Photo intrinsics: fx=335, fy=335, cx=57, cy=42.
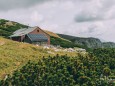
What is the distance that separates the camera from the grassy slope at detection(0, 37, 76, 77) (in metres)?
90.4

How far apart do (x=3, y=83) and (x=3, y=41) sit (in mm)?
47076

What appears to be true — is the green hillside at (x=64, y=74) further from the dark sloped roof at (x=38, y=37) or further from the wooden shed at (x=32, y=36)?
the wooden shed at (x=32, y=36)

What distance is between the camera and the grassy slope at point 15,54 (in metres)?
90.4

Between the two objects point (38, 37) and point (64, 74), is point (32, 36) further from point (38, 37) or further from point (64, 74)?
point (64, 74)

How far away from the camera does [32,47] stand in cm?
11331

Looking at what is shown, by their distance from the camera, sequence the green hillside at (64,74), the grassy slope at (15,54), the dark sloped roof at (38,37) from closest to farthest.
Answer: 1. the green hillside at (64,74)
2. the grassy slope at (15,54)
3. the dark sloped roof at (38,37)

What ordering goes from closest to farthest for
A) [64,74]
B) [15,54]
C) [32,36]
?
[64,74] < [15,54] < [32,36]

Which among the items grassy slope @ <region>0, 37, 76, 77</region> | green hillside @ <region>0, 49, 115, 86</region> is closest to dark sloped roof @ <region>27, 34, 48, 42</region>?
grassy slope @ <region>0, 37, 76, 77</region>

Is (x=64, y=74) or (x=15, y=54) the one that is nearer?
(x=64, y=74)

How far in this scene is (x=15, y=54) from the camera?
102m

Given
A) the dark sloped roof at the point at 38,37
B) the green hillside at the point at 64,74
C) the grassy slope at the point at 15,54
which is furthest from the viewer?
the dark sloped roof at the point at 38,37

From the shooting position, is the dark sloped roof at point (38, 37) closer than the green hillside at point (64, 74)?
No

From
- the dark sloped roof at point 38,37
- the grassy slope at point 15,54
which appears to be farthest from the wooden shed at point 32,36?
the grassy slope at point 15,54

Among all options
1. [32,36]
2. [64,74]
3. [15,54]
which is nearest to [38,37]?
[32,36]
